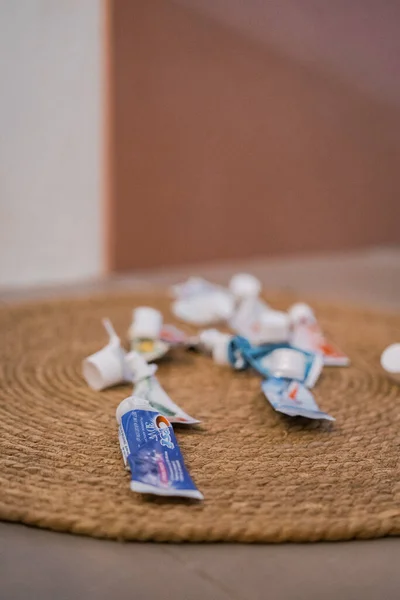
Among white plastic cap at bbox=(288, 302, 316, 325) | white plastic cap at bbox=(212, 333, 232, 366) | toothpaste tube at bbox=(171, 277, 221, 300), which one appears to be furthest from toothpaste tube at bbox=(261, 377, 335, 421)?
toothpaste tube at bbox=(171, 277, 221, 300)

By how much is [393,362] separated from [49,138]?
A: 109 centimetres

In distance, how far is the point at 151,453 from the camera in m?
0.62

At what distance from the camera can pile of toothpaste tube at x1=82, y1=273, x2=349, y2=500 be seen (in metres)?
0.62

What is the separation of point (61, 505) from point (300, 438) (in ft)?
0.89

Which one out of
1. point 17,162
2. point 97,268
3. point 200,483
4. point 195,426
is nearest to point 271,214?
point 97,268

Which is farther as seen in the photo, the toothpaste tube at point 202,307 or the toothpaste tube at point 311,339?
the toothpaste tube at point 202,307

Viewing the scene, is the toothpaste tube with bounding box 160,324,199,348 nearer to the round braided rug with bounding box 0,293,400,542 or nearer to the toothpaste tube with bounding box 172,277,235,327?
the round braided rug with bounding box 0,293,400,542

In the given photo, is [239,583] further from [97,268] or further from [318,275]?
[318,275]

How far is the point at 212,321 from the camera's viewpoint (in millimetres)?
1230

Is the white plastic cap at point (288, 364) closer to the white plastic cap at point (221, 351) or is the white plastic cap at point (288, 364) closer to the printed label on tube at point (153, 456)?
the white plastic cap at point (221, 351)

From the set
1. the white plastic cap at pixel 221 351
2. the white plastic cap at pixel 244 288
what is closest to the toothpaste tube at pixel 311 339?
the white plastic cap at pixel 221 351

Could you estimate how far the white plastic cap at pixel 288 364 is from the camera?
875 millimetres

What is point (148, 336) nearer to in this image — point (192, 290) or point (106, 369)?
point (106, 369)

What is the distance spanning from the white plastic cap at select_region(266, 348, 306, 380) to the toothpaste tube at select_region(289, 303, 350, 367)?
98mm
